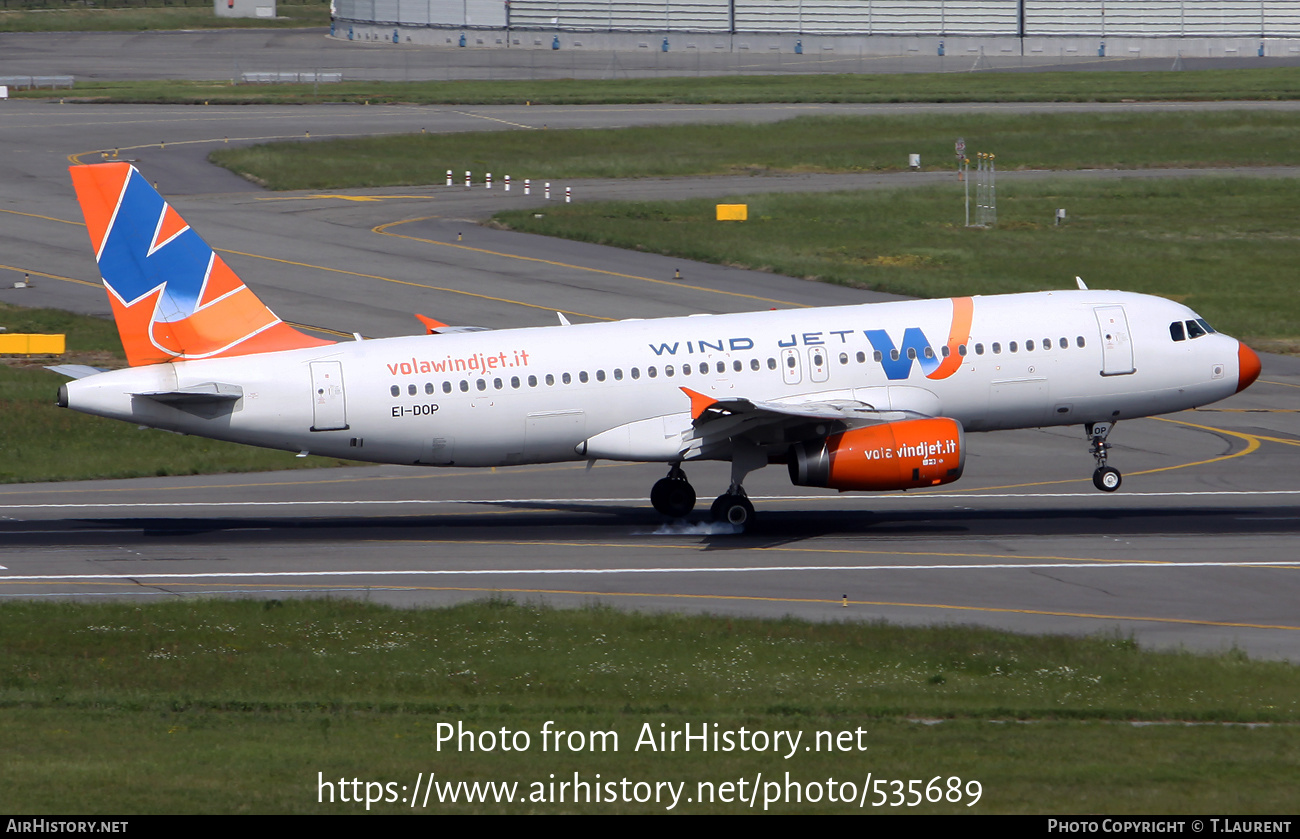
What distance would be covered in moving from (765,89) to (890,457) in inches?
3868

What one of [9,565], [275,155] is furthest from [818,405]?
[275,155]

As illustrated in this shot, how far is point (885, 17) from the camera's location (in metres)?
159

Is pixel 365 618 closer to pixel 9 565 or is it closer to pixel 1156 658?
pixel 9 565

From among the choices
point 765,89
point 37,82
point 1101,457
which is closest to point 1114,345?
point 1101,457

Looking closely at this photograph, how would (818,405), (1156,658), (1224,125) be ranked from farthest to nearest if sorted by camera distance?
1. (1224,125)
2. (818,405)
3. (1156,658)

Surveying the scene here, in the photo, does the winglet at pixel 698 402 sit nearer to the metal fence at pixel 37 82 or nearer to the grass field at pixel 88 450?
the grass field at pixel 88 450

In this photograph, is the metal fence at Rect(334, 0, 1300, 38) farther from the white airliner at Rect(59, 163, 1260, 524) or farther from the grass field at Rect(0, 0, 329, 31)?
the white airliner at Rect(59, 163, 1260, 524)

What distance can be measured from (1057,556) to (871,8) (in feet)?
437

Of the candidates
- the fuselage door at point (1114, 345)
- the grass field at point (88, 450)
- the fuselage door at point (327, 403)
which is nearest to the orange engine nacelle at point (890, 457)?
the fuselage door at point (1114, 345)

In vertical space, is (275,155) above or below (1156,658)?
above

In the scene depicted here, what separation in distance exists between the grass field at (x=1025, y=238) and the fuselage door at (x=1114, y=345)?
24.4 metres

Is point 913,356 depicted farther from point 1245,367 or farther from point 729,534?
point 1245,367

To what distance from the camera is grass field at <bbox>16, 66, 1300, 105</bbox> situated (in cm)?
12162

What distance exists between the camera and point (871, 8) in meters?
159
